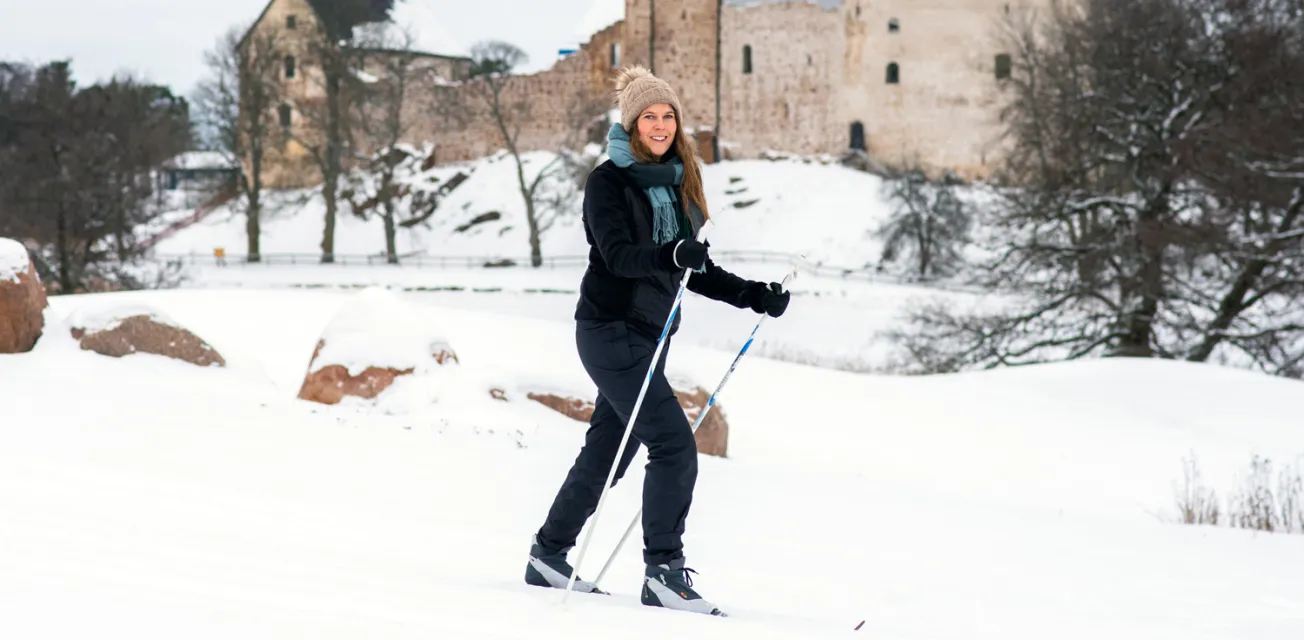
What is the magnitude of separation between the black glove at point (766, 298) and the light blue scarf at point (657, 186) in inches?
11.9

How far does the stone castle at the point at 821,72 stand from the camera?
43719 mm

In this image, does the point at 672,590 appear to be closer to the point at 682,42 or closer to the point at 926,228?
the point at 926,228

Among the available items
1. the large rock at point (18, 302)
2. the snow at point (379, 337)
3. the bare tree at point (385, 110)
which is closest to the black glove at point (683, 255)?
the snow at point (379, 337)

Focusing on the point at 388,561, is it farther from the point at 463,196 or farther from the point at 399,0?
the point at 399,0

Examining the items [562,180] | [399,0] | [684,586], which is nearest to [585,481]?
[684,586]

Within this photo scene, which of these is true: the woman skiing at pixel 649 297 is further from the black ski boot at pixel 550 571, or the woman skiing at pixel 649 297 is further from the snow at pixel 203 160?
the snow at pixel 203 160

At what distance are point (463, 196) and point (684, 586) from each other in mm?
40951

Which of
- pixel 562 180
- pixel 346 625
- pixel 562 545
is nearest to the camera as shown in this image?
pixel 346 625

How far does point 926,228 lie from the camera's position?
3534 cm

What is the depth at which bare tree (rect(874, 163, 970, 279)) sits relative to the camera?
114 ft

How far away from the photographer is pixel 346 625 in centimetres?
321

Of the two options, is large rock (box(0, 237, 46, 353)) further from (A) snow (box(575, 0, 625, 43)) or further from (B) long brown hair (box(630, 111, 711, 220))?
(A) snow (box(575, 0, 625, 43))

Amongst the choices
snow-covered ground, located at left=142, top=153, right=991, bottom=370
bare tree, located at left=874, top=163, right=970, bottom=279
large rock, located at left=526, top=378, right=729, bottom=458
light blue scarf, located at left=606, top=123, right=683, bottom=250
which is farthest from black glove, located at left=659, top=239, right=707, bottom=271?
bare tree, located at left=874, top=163, right=970, bottom=279

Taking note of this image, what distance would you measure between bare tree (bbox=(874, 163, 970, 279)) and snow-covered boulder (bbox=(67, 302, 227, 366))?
2643 centimetres
